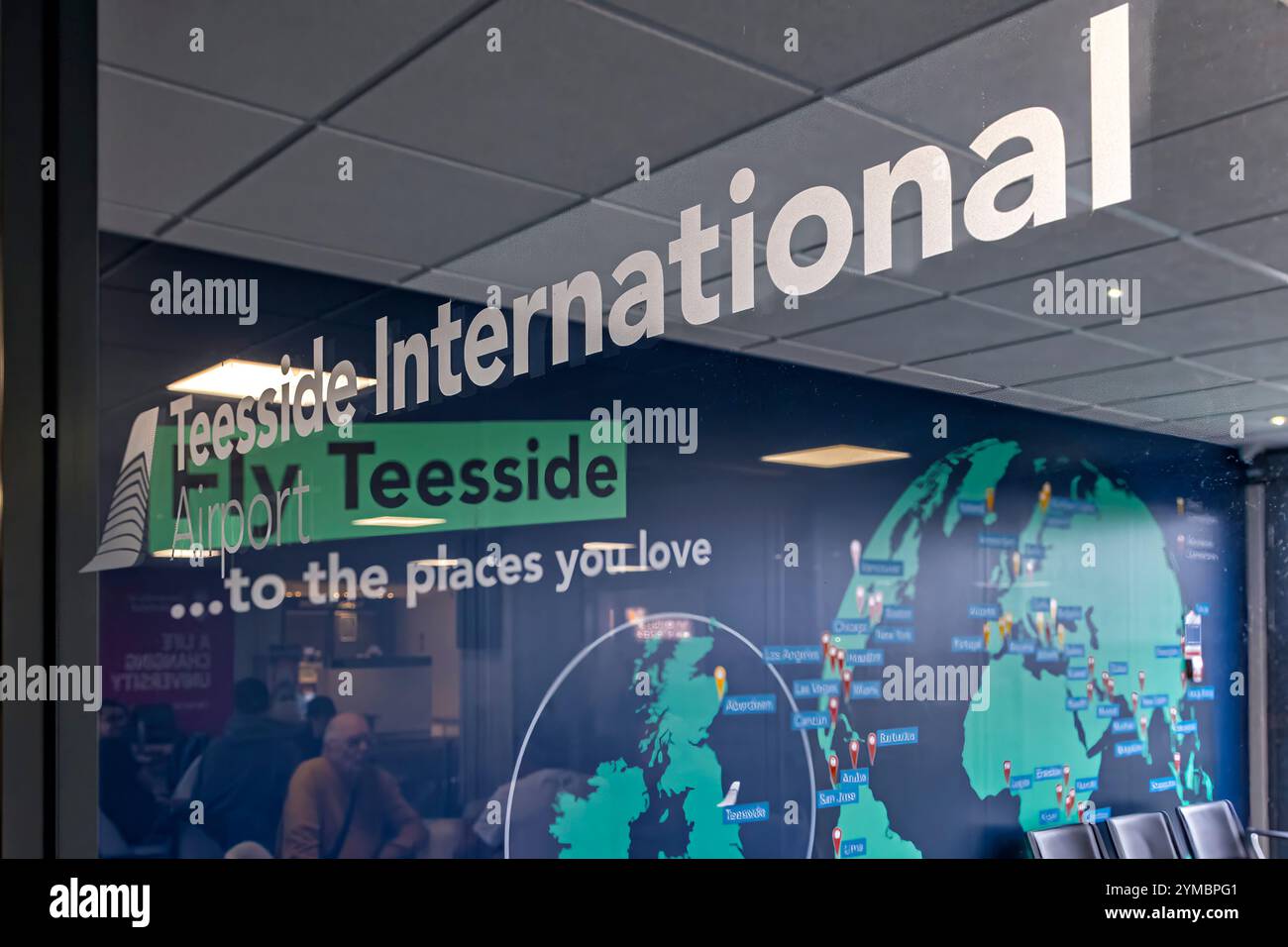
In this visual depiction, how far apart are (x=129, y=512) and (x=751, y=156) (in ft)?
3.66

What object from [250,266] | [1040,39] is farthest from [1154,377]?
[250,266]

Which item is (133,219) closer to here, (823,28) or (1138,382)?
(823,28)

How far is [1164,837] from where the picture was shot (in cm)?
122

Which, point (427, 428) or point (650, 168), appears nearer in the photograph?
point (650, 168)

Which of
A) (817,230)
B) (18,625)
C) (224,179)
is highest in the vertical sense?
(224,179)

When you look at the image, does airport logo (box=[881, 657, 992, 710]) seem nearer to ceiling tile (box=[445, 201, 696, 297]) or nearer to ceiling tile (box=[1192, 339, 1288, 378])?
ceiling tile (box=[1192, 339, 1288, 378])

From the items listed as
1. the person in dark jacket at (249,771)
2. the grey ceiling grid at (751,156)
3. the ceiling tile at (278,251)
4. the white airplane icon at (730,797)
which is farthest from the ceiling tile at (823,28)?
the person in dark jacket at (249,771)

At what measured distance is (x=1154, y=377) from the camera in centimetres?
125

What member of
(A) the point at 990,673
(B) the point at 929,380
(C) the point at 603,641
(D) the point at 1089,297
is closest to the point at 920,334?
(B) the point at 929,380

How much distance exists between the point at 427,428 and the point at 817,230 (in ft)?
2.60

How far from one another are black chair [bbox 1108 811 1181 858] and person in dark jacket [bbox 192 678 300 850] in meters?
1.64

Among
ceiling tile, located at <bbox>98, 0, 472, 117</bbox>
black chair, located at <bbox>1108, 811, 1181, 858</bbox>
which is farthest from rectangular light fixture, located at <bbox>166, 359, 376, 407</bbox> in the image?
black chair, located at <bbox>1108, 811, 1181, 858</bbox>

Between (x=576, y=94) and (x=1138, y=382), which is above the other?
(x=576, y=94)
